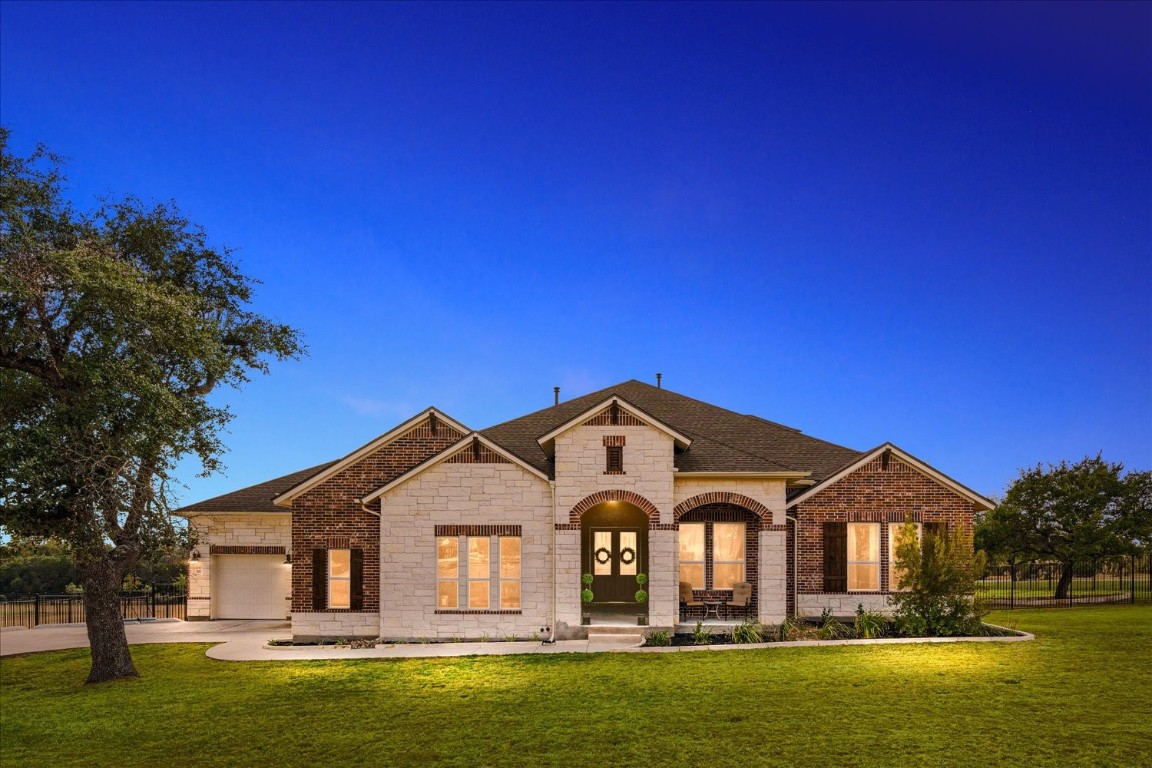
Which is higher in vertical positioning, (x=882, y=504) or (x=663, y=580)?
(x=882, y=504)

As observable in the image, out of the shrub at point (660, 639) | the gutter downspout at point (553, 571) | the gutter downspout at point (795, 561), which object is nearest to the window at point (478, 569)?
the gutter downspout at point (553, 571)

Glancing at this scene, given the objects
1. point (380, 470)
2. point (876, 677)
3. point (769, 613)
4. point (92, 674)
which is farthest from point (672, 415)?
point (92, 674)

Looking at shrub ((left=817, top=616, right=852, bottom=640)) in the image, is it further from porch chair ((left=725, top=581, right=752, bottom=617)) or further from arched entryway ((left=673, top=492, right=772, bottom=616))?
arched entryway ((left=673, top=492, right=772, bottom=616))

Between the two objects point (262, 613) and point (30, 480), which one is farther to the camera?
point (262, 613)

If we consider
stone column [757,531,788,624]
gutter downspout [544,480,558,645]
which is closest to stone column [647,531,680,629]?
stone column [757,531,788,624]

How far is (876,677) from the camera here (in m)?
14.4

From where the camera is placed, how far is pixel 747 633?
19.0 m

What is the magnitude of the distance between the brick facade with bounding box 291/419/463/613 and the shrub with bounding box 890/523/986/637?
11387mm

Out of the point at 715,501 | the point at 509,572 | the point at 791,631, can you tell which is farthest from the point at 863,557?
the point at 509,572

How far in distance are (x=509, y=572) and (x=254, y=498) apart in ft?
34.9

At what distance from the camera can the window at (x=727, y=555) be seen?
22266 millimetres

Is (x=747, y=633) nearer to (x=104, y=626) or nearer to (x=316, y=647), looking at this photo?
(x=316, y=647)

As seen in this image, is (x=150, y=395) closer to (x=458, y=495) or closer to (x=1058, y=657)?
(x=458, y=495)

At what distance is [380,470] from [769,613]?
10834 mm
